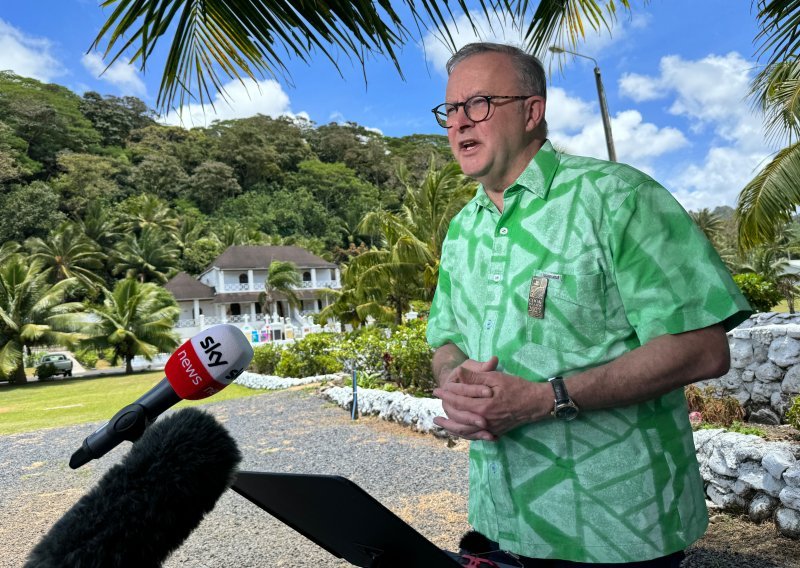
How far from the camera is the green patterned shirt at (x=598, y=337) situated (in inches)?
44.9

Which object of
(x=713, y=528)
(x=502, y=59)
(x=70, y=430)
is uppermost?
(x=502, y=59)

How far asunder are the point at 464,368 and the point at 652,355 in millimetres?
336

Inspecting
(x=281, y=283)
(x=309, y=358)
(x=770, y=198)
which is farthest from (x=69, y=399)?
(x=281, y=283)

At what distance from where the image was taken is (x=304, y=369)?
51.9ft

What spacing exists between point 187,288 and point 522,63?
1776 inches

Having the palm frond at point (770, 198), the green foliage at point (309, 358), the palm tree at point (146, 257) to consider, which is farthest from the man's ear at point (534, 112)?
the palm tree at point (146, 257)

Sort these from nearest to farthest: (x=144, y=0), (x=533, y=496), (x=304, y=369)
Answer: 1. (x=533, y=496)
2. (x=144, y=0)
3. (x=304, y=369)

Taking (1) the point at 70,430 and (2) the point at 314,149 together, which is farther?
(2) the point at 314,149

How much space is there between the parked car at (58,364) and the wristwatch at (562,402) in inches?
1159

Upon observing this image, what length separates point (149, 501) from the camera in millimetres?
663

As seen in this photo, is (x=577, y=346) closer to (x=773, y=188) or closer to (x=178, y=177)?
(x=773, y=188)

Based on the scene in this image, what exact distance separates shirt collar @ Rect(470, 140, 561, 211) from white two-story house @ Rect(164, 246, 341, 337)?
4193cm

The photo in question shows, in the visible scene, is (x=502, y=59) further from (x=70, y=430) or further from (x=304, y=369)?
(x=304, y=369)

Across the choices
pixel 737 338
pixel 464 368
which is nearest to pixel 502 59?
pixel 464 368
